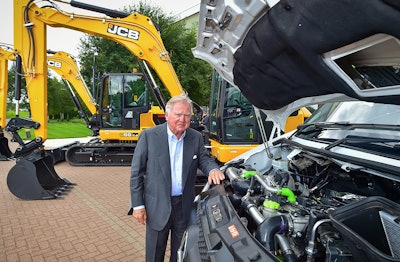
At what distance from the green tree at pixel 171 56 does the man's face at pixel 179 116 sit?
1689 centimetres

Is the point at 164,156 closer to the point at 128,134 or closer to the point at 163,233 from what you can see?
the point at 163,233

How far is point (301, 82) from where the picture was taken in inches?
A: 66.6

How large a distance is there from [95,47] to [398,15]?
2232 cm

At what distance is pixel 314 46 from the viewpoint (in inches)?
54.2

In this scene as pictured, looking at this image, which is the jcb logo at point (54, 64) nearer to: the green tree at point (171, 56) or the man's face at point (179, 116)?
the green tree at point (171, 56)

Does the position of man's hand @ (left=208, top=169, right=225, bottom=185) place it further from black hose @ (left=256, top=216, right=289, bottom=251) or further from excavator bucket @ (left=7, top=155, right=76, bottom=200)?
excavator bucket @ (left=7, top=155, right=76, bottom=200)

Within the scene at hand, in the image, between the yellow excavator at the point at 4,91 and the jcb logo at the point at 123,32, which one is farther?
the yellow excavator at the point at 4,91

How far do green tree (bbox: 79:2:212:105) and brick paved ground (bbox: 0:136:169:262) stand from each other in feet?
46.2

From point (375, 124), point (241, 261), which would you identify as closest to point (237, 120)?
point (375, 124)

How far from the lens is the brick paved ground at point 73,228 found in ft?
11.9

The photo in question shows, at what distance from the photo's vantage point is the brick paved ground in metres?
3.64

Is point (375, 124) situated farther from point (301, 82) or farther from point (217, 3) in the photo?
point (217, 3)

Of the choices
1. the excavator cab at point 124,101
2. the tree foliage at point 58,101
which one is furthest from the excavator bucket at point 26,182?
the tree foliage at point 58,101

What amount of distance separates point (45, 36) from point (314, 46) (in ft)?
22.8
